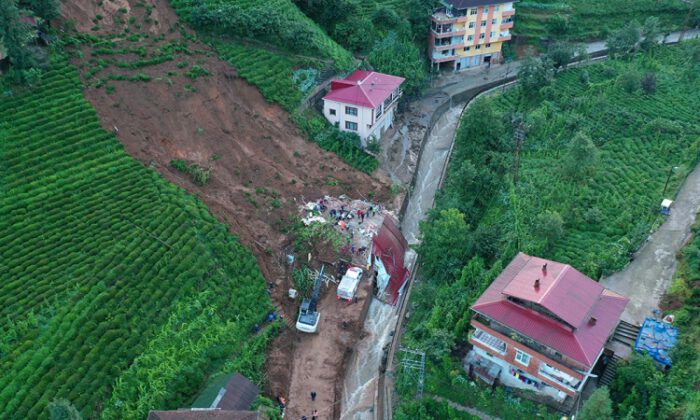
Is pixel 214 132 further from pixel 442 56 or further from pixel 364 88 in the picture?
pixel 442 56

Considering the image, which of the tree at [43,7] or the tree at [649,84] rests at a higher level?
the tree at [43,7]

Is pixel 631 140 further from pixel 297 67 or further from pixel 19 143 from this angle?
pixel 19 143

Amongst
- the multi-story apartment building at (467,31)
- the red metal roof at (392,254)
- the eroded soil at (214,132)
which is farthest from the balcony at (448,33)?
the red metal roof at (392,254)

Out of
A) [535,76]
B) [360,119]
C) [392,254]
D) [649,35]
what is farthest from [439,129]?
[649,35]

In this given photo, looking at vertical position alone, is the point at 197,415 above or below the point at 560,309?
below

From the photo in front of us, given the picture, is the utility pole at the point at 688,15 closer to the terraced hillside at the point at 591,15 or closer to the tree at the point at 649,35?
the terraced hillside at the point at 591,15

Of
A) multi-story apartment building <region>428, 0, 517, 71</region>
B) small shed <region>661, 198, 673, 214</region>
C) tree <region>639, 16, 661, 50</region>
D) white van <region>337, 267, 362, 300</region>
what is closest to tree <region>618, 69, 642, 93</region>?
tree <region>639, 16, 661, 50</region>

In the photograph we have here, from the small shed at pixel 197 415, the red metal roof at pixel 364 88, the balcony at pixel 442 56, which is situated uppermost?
the red metal roof at pixel 364 88
